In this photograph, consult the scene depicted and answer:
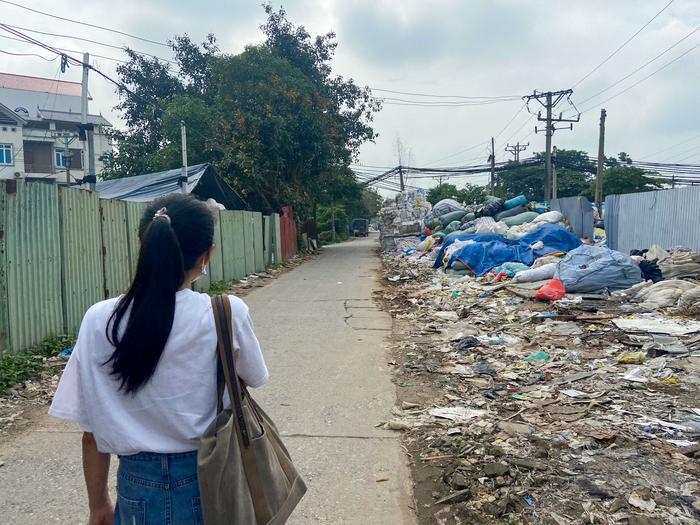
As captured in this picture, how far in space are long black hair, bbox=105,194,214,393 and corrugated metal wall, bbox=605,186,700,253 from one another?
12.8m

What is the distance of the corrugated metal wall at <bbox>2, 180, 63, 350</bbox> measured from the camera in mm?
5555

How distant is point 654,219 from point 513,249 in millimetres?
3534

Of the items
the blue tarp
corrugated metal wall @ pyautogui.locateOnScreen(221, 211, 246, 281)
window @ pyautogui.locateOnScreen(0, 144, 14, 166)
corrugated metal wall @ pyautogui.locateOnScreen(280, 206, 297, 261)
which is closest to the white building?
window @ pyautogui.locateOnScreen(0, 144, 14, 166)

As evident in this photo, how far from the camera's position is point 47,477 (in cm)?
351

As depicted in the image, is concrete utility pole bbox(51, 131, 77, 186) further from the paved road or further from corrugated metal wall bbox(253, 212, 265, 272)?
the paved road

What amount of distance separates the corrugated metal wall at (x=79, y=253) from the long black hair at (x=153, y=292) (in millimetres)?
5704

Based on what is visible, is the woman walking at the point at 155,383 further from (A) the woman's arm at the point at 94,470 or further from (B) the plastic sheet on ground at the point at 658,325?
(B) the plastic sheet on ground at the point at 658,325

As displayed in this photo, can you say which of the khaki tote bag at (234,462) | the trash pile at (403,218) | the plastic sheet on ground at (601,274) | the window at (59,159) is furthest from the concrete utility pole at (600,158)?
the window at (59,159)

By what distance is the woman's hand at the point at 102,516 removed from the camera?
162 centimetres

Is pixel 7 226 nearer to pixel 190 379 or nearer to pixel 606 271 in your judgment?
pixel 190 379

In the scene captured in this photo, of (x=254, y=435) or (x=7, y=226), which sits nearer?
(x=254, y=435)

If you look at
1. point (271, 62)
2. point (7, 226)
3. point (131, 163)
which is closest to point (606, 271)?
point (7, 226)

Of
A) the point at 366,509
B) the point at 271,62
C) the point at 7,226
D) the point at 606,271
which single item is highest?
the point at 271,62

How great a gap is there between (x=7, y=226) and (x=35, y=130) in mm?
39313
